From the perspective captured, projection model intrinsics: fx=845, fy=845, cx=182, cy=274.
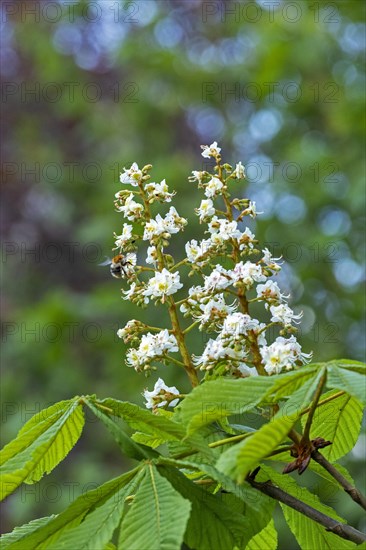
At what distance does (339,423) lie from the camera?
57.2 inches

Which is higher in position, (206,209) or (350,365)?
(206,209)

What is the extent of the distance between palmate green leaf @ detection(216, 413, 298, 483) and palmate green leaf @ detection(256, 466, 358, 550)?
0.96 ft

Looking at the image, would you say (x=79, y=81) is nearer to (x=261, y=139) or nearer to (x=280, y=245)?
(x=261, y=139)

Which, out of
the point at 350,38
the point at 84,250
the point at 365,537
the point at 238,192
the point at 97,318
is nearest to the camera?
the point at 365,537

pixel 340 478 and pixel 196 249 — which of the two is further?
pixel 196 249

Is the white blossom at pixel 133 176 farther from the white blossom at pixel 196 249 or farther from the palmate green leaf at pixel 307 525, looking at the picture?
the palmate green leaf at pixel 307 525

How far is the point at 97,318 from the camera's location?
7648mm

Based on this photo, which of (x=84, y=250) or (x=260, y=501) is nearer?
A: (x=260, y=501)

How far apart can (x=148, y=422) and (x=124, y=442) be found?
0.08 meters

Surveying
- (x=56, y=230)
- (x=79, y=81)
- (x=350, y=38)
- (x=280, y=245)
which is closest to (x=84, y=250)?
(x=56, y=230)

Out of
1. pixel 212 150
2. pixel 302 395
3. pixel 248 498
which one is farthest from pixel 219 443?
pixel 212 150

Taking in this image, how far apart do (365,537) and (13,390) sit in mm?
6776

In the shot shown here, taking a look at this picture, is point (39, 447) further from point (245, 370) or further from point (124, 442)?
point (245, 370)

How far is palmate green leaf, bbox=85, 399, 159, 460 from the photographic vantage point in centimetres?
117
